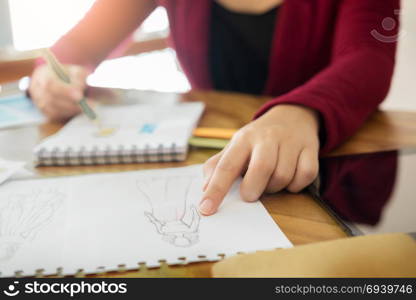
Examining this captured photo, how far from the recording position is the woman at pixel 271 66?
1.07 feet

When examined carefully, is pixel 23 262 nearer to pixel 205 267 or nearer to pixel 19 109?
pixel 205 267

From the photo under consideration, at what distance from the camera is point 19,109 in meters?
0.63

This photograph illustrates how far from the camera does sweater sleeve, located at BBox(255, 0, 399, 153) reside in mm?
409

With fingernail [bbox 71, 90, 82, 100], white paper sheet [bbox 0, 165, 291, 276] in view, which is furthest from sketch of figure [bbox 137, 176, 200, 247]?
fingernail [bbox 71, 90, 82, 100]

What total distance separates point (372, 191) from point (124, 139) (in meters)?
0.26

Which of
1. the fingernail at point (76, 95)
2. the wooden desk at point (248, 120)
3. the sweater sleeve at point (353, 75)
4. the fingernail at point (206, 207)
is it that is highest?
the sweater sleeve at point (353, 75)

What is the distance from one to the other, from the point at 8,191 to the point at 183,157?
17 centimetres

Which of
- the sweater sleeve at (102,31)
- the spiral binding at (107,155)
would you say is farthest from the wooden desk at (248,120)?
the sweater sleeve at (102,31)

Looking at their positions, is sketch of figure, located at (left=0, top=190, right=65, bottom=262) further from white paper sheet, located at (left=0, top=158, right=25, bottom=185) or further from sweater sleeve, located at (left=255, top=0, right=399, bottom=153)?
sweater sleeve, located at (left=255, top=0, right=399, bottom=153)

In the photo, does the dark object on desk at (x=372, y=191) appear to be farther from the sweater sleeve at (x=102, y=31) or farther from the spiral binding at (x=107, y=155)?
the sweater sleeve at (x=102, y=31)

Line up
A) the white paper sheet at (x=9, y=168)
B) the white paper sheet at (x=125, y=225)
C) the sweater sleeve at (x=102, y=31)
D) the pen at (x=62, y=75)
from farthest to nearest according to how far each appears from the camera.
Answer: the sweater sleeve at (x=102, y=31) → the pen at (x=62, y=75) → the white paper sheet at (x=9, y=168) → the white paper sheet at (x=125, y=225)

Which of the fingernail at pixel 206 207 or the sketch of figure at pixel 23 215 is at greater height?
the fingernail at pixel 206 207

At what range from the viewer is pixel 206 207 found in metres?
0.30

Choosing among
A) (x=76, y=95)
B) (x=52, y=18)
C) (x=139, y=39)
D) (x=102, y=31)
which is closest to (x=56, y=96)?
(x=76, y=95)
